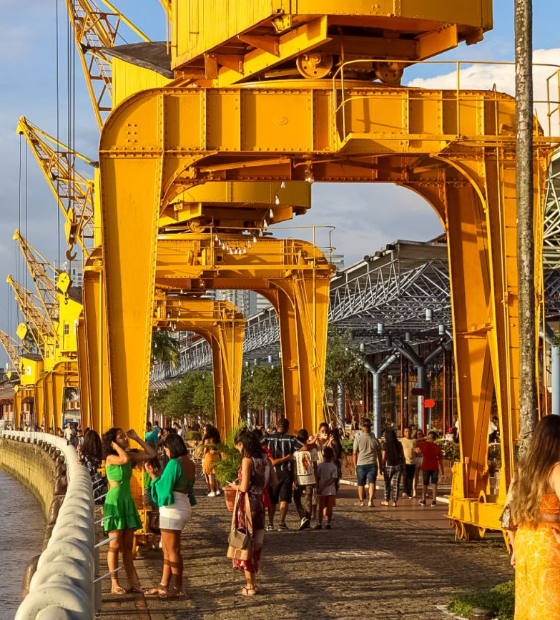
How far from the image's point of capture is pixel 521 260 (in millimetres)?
13875

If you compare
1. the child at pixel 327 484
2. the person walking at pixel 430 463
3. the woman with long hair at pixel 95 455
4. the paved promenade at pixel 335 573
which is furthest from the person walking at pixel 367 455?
the woman with long hair at pixel 95 455

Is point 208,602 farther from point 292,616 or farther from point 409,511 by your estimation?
point 409,511

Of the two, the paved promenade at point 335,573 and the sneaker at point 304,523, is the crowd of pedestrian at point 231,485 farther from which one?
the paved promenade at point 335,573

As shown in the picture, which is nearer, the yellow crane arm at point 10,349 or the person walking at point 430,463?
the person walking at point 430,463

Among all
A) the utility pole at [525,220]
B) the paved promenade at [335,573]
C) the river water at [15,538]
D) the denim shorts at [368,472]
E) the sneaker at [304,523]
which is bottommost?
the river water at [15,538]

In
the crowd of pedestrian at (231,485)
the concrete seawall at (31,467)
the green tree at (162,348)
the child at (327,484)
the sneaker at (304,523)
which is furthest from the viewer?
the green tree at (162,348)

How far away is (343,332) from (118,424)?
40.7 metres

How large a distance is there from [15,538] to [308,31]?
17.8 metres

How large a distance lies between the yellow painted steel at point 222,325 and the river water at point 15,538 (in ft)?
23.8

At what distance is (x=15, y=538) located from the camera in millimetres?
31500

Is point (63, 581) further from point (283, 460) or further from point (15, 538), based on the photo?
point (15, 538)

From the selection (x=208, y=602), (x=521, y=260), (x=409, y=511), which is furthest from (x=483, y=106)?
(x=409, y=511)

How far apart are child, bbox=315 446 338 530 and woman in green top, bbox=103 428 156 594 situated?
7.60 meters

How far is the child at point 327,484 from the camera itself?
2153 cm
